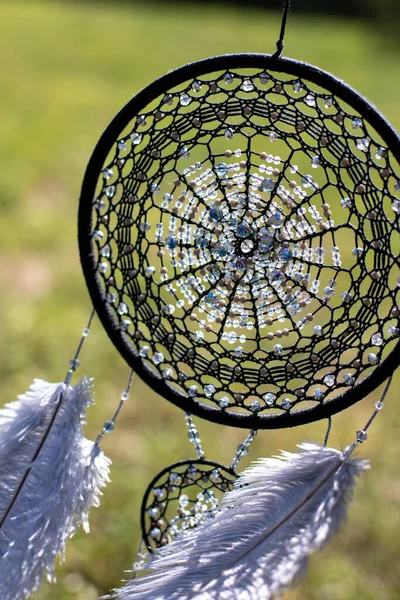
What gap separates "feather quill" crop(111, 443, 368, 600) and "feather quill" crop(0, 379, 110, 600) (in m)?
0.12

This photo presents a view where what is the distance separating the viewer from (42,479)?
0.93m

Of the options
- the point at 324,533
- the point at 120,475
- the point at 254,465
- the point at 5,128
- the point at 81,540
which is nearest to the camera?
the point at 324,533

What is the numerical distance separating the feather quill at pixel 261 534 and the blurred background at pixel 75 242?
1.51ft

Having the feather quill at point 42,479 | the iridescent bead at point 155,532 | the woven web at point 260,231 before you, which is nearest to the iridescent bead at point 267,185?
the woven web at point 260,231

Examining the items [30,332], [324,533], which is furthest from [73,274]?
[324,533]

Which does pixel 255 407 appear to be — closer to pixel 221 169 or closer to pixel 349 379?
pixel 349 379

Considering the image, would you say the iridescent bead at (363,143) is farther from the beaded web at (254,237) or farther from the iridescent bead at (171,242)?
the iridescent bead at (171,242)

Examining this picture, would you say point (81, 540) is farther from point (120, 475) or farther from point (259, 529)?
point (259, 529)

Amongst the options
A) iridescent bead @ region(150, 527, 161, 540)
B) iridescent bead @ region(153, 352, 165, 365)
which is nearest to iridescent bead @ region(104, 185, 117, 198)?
iridescent bead @ region(153, 352, 165, 365)

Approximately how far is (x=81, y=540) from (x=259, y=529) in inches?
28.6

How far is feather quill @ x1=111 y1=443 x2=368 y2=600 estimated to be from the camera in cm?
75

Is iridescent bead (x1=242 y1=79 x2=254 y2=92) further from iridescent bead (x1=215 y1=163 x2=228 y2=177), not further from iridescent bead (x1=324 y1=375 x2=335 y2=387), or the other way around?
iridescent bead (x1=324 y1=375 x2=335 y2=387)

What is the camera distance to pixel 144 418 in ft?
5.86

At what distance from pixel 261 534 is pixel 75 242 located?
1.94 meters
